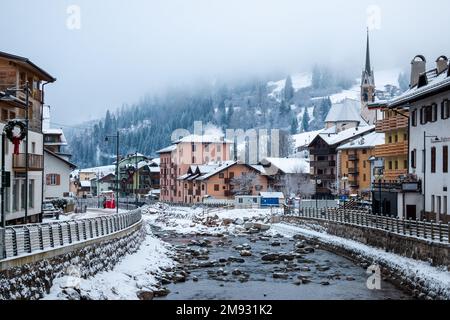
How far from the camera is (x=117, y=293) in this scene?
3209 cm

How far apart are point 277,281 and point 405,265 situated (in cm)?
732

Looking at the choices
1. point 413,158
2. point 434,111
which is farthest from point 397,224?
point 413,158

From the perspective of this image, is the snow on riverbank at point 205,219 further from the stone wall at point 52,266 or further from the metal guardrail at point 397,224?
the stone wall at point 52,266

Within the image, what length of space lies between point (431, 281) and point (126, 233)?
885 inches

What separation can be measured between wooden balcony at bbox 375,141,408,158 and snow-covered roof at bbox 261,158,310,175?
239 feet

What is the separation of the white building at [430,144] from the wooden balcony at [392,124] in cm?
615

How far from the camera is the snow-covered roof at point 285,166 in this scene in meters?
145

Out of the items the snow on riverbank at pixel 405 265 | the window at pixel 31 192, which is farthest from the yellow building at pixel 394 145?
the window at pixel 31 192

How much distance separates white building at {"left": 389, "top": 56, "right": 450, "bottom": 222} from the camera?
4762 cm

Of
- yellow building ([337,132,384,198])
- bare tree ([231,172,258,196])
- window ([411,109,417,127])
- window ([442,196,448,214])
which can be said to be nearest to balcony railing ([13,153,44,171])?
window ([442,196,448,214])

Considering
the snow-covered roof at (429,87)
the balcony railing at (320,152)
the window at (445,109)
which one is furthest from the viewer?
the balcony railing at (320,152)

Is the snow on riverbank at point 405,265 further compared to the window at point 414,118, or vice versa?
the window at point 414,118

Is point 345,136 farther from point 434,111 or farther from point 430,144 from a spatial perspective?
point 434,111

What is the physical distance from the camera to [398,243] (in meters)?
43.5
